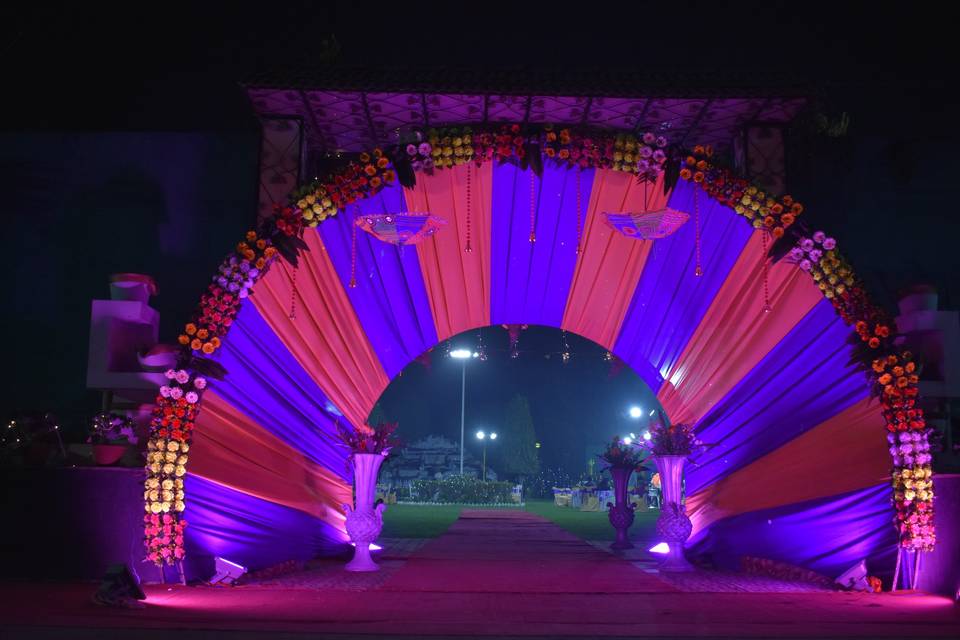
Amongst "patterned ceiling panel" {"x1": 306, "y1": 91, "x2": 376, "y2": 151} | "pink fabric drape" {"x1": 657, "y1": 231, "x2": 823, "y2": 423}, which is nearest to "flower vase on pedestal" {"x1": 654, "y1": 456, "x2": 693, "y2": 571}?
"pink fabric drape" {"x1": 657, "y1": 231, "x2": 823, "y2": 423}

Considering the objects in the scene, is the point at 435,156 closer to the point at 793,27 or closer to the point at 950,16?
the point at 793,27

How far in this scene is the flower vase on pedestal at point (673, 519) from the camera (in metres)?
7.85

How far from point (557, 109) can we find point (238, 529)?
5318 millimetres

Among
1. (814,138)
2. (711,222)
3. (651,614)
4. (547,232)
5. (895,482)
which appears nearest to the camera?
(651,614)

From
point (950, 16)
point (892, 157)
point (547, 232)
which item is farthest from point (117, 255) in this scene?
point (950, 16)

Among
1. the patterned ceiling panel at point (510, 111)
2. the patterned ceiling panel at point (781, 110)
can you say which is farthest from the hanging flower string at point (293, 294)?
the patterned ceiling panel at point (781, 110)

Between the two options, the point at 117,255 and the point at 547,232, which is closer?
the point at 547,232

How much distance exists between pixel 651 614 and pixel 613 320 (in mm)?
5037

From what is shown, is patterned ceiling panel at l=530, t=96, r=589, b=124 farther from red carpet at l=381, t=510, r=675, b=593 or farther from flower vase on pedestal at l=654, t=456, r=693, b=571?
red carpet at l=381, t=510, r=675, b=593

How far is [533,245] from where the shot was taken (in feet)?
29.0

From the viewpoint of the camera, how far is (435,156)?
22.9 ft

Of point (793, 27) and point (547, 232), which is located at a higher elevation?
point (793, 27)

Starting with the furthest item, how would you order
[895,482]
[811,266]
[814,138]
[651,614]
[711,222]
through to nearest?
[814,138]
[711,222]
[811,266]
[895,482]
[651,614]

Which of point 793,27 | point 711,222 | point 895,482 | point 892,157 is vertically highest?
point 793,27
